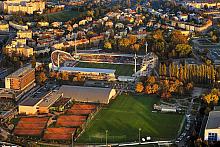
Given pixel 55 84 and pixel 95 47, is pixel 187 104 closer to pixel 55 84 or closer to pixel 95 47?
pixel 55 84

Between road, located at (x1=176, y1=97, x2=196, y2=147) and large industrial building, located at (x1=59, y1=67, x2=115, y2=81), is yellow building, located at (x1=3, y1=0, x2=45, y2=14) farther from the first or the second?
road, located at (x1=176, y1=97, x2=196, y2=147)

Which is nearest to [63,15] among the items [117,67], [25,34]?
[25,34]

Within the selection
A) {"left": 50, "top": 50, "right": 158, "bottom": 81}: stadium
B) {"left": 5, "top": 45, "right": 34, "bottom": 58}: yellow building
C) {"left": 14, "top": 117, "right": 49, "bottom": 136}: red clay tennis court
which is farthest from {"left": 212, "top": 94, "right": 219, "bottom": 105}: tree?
{"left": 5, "top": 45, "right": 34, "bottom": 58}: yellow building

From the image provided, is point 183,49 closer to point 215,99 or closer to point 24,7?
point 215,99

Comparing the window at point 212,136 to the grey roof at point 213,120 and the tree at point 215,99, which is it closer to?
the grey roof at point 213,120

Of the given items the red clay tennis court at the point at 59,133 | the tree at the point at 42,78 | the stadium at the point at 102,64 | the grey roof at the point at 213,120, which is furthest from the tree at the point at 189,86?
the tree at the point at 42,78

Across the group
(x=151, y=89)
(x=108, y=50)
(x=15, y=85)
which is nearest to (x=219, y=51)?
(x=108, y=50)
